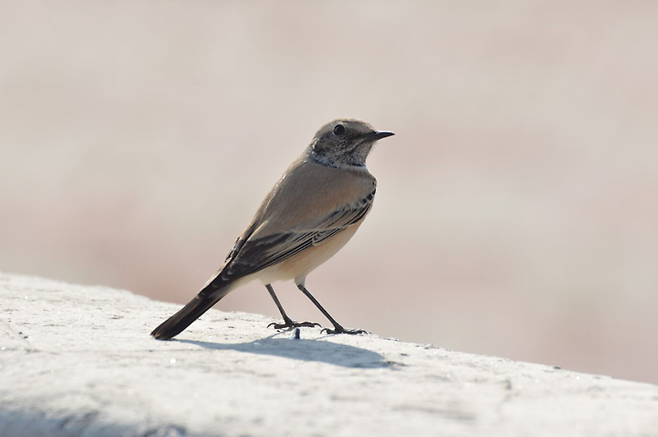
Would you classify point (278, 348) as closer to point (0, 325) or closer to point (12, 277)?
point (0, 325)

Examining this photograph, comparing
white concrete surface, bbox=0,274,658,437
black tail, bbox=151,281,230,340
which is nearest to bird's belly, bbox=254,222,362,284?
black tail, bbox=151,281,230,340

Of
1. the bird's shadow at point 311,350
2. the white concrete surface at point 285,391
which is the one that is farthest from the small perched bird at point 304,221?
the white concrete surface at point 285,391

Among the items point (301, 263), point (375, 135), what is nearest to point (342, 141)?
point (375, 135)

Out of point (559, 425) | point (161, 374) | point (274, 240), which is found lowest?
point (559, 425)

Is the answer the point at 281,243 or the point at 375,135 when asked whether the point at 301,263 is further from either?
the point at 375,135

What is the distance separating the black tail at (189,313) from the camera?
4.50 m

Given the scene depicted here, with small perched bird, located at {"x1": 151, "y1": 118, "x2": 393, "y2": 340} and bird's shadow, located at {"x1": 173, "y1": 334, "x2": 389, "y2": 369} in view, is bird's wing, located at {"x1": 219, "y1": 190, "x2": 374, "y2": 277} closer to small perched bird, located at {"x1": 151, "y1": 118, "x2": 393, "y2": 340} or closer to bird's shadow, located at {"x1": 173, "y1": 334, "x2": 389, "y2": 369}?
small perched bird, located at {"x1": 151, "y1": 118, "x2": 393, "y2": 340}

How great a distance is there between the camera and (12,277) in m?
6.89

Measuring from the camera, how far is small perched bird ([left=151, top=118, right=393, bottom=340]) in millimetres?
5117

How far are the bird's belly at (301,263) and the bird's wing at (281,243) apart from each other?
0.05m

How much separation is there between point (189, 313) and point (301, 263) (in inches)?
49.5

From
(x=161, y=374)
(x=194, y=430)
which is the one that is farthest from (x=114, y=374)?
(x=194, y=430)

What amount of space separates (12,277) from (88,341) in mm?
2998

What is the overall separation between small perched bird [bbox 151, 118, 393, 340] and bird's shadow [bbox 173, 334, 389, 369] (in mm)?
374
